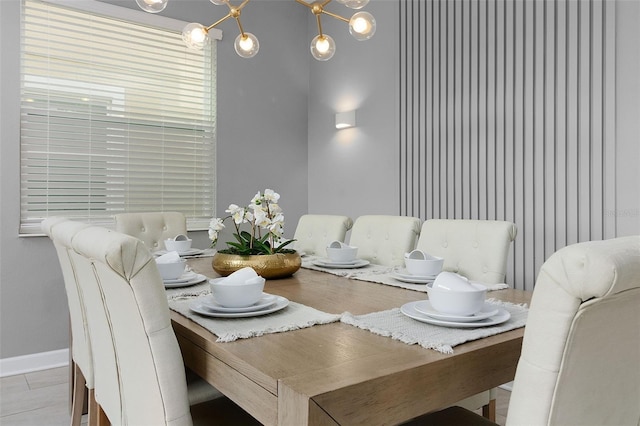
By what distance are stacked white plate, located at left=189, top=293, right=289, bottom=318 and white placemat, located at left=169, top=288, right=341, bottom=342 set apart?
1 cm

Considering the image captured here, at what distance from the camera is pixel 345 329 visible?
1098 millimetres

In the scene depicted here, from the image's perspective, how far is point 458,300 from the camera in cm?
108

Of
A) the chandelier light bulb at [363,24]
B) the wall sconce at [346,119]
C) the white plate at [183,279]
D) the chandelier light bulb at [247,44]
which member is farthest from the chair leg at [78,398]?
the wall sconce at [346,119]

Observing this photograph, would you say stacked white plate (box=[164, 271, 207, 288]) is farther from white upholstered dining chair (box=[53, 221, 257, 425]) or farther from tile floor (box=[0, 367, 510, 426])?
tile floor (box=[0, 367, 510, 426])

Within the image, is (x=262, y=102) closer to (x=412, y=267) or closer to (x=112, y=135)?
(x=112, y=135)

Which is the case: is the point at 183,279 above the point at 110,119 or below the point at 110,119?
below

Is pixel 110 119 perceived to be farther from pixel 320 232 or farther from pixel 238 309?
pixel 238 309

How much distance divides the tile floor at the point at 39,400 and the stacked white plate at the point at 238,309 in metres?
1.50

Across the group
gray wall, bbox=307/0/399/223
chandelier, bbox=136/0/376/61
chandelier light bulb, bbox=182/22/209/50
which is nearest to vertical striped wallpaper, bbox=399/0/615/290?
gray wall, bbox=307/0/399/223

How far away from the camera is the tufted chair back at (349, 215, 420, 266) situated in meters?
2.35

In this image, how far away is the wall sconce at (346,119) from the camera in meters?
3.88

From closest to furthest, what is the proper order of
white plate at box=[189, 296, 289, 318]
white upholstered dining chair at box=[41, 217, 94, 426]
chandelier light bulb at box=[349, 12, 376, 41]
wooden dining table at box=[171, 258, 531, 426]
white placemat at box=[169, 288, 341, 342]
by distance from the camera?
wooden dining table at box=[171, 258, 531, 426], white placemat at box=[169, 288, 341, 342], white plate at box=[189, 296, 289, 318], white upholstered dining chair at box=[41, 217, 94, 426], chandelier light bulb at box=[349, 12, 376, 41]

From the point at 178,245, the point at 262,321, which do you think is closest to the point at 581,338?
the point at 262,321

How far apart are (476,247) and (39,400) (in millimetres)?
2409
